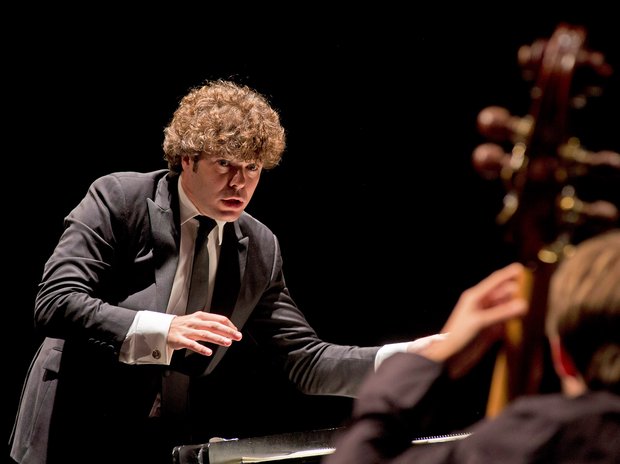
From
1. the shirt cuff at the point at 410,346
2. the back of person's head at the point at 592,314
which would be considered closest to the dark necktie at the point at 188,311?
the shirt cuff at the point at 410,346

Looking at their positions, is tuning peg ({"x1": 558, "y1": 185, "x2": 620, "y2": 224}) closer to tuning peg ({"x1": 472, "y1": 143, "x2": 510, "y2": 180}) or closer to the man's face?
tuning peg ({"x1": 472, "y1": 143, "x2": 510, "y2": 180})

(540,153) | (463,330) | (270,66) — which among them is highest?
(270,66)

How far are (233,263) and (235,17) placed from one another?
1240mm

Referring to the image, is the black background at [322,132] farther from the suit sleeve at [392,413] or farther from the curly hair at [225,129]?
the suit sleeve at [392,413]

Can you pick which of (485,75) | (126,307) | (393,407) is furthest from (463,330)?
(485,75)

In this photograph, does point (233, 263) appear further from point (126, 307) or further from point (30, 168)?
point (30, 168)

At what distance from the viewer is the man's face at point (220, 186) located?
2.39m

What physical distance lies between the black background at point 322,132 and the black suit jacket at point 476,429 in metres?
2.22

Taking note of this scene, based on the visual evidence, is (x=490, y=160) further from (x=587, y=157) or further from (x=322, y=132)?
(x=322, y=132)

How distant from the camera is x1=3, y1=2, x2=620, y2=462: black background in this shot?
128 inches

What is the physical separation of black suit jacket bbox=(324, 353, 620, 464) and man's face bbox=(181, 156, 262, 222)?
124 centimetres

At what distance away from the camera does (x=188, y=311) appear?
2.42 m

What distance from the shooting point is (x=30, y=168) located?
3.26m

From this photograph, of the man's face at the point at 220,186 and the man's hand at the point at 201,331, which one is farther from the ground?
the man's face at the point at 220,186
